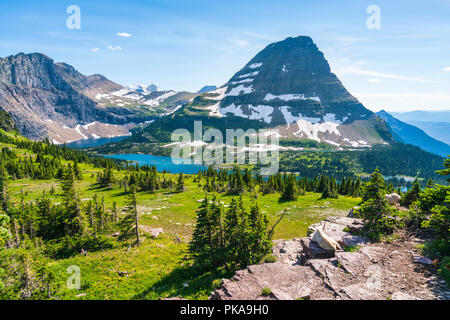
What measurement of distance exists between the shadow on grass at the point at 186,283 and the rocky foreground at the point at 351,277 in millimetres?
3899

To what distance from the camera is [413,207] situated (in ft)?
87.6

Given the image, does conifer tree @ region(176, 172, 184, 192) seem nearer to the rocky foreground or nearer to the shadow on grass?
the shadow on grass

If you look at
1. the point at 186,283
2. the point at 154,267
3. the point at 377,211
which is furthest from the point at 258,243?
the point at 377,211

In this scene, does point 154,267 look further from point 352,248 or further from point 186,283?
point 352,248

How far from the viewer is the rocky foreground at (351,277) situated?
15.3 meters

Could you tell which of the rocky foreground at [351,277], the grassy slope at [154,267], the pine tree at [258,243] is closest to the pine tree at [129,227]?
the grassy slope at [154,267]

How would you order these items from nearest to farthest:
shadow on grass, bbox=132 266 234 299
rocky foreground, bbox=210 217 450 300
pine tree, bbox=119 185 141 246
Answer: rocky foreground, bbox=210 217 450 300 → shadow on grass, bbox=132 266 234 299 → pine tree, bbox=119 185 141 246

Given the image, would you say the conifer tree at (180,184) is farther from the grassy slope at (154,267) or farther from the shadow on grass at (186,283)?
the shadow on grass at (186,283)

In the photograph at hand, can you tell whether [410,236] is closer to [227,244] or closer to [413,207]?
[413,207]

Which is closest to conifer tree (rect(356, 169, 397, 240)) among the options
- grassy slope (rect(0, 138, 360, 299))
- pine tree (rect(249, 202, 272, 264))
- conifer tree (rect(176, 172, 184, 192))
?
pine tree (rect(249, 202, 272, 264))

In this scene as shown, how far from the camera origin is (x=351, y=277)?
17.3 meters

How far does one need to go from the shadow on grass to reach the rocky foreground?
3899mm

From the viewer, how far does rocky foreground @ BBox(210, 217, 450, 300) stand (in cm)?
1527

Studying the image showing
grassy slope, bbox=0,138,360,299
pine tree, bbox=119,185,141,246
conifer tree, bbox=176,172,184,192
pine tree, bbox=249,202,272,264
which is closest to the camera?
grassy slope, bbox=0,138,360,299
